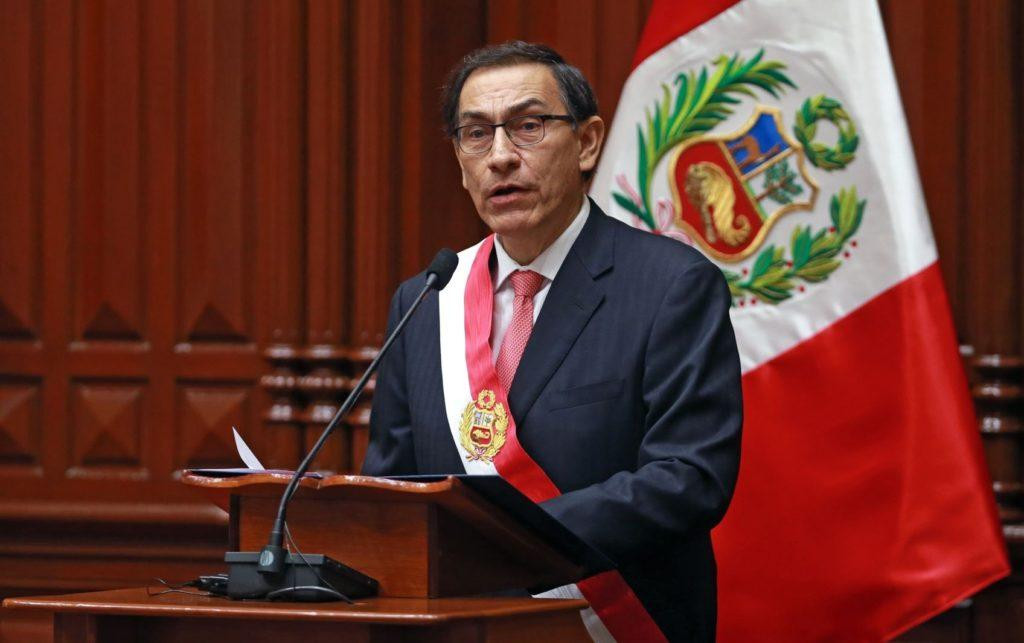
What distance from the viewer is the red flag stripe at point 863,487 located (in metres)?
2.96

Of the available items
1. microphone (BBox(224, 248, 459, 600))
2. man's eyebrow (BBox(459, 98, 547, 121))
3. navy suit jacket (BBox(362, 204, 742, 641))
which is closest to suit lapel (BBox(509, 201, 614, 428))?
navy suit jacket (BBox(362, 204, 742, 641))

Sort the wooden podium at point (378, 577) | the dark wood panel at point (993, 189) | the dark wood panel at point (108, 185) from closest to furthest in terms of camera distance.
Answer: the wooden podium at point (378, 577) < the dark wood panel at point (993, 189) < the dark wood panel at point (108, 185)

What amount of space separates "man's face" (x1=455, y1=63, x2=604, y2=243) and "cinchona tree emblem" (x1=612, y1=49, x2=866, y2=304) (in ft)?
3.35

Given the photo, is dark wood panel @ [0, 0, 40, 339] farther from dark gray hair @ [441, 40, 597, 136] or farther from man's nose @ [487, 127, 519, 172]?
man's nose @ [487, 127, 519, 172]

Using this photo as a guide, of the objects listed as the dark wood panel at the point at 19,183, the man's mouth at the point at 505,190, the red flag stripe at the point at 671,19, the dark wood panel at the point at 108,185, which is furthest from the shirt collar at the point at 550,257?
the dark wood panel at the point at 19,183

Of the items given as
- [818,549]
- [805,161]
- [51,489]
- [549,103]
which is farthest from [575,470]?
[51,489]

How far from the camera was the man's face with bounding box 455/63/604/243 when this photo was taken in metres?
2.27

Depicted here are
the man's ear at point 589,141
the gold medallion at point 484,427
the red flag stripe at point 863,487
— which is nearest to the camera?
the gold medallion at point 484,427

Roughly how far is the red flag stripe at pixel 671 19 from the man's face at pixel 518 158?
1.10 m

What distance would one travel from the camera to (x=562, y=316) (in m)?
2.21

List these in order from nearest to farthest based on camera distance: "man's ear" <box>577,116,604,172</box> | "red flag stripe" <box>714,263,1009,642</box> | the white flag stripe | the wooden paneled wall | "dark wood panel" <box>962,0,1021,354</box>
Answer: "man's ear" <box>577,116,604,172</box> → "red flag stripe" <box>714,263,1009,642</box> → the white flag stripe → "dark wood panel" <box>962,0,1021,354</box> → the wooden paneled wall

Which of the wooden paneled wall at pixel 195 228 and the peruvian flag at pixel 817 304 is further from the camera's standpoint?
the wooden paneled wall at pixel 195 228

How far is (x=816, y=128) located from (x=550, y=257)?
1121mm

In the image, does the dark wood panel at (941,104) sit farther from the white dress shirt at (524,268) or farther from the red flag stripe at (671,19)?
the white dress shirt at (524,268)
